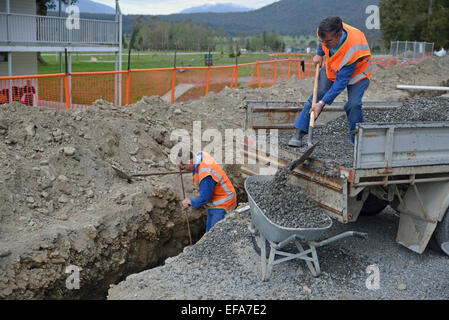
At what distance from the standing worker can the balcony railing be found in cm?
1328

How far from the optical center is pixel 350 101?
620 centimetres

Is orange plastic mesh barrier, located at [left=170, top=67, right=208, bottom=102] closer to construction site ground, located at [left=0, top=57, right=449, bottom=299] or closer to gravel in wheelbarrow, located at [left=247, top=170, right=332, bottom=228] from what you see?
construction site ground, located at [left=0, top=57, right=449, bottom=299]

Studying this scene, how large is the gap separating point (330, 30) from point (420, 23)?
43681mm

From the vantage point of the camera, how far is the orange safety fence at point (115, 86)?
1023 centimetres

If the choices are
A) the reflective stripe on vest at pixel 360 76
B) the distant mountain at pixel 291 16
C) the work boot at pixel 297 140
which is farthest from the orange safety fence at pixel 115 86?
the distant mountain at pixel 291 16

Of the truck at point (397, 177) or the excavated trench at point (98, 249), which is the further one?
the excavated trench at point (98, 249)

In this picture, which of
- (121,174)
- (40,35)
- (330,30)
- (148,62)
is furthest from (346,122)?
(148,62)

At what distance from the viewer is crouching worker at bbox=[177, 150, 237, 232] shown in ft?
22.1

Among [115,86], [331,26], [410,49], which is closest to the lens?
[331,26]

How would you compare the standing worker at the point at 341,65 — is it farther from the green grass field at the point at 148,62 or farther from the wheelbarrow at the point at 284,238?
the green grass field at the point at 148,62

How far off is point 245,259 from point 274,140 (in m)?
1.89

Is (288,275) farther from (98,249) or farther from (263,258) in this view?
(98,249)
